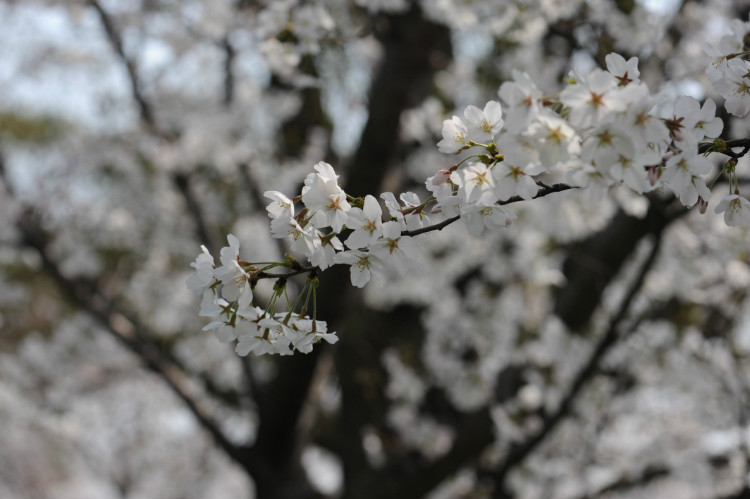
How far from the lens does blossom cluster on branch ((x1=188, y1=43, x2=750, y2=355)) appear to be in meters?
0.87

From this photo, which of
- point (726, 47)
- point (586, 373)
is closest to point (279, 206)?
point (726, 47)

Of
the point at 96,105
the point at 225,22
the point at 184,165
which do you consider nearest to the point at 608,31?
the point at 225,22

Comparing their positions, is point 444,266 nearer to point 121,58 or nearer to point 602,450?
point 602,450

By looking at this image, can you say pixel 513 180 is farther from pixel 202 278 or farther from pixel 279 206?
pixel 202 278

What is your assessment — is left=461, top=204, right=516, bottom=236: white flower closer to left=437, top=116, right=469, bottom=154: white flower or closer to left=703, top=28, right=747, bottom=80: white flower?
left=437, top=116, right=469, bottom=154: white flower

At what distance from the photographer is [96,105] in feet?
17.9

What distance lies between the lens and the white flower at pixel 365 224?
1.04m

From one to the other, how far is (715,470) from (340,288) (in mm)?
2485

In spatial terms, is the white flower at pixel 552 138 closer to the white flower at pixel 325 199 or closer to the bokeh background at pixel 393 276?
the white flower at pixel 325 199

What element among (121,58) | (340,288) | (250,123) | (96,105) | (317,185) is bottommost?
(317,185)

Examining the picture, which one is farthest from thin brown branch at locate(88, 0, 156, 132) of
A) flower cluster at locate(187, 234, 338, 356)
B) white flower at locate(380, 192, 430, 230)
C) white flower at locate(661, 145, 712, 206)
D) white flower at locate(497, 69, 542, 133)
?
white flower at locate(661, 145, 712, 206)

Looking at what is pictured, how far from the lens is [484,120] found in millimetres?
1045

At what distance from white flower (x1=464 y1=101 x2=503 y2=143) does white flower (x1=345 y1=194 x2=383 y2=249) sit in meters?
0.20

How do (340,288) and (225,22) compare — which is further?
(225,22)
